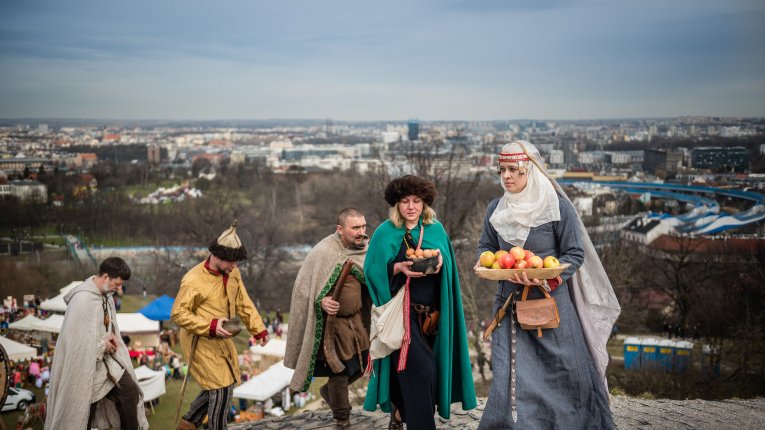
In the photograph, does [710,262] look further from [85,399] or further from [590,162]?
[590,162]

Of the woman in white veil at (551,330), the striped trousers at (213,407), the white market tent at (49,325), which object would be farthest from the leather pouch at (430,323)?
the white market tent at (49,325)

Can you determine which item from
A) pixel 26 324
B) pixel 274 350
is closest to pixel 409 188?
pixel 274 350

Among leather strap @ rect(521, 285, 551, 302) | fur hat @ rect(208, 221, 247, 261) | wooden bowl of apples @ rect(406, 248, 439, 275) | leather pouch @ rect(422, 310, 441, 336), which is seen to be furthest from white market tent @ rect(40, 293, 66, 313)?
leather strap @ rect(521, 285, 551, 302)

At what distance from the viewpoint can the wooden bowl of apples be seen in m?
5.40

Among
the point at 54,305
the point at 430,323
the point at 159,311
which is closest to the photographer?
the point at 430,323

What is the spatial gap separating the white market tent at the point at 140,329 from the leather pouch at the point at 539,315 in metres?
21.5

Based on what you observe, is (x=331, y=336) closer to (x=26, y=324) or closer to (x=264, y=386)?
(x=264, y=386)

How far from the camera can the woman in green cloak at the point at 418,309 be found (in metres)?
5.60

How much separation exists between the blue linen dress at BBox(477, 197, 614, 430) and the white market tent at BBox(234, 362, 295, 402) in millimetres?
13617

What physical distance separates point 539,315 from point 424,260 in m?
0.95

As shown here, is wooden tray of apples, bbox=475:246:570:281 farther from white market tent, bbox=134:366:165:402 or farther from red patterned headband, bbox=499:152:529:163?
white market tent, bbox=134:366:165:402

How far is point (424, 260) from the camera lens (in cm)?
541

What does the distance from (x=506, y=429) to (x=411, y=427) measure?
3.01ft

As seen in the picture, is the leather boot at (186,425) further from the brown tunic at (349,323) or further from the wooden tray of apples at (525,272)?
the wooden tray of apples at (525,272)
